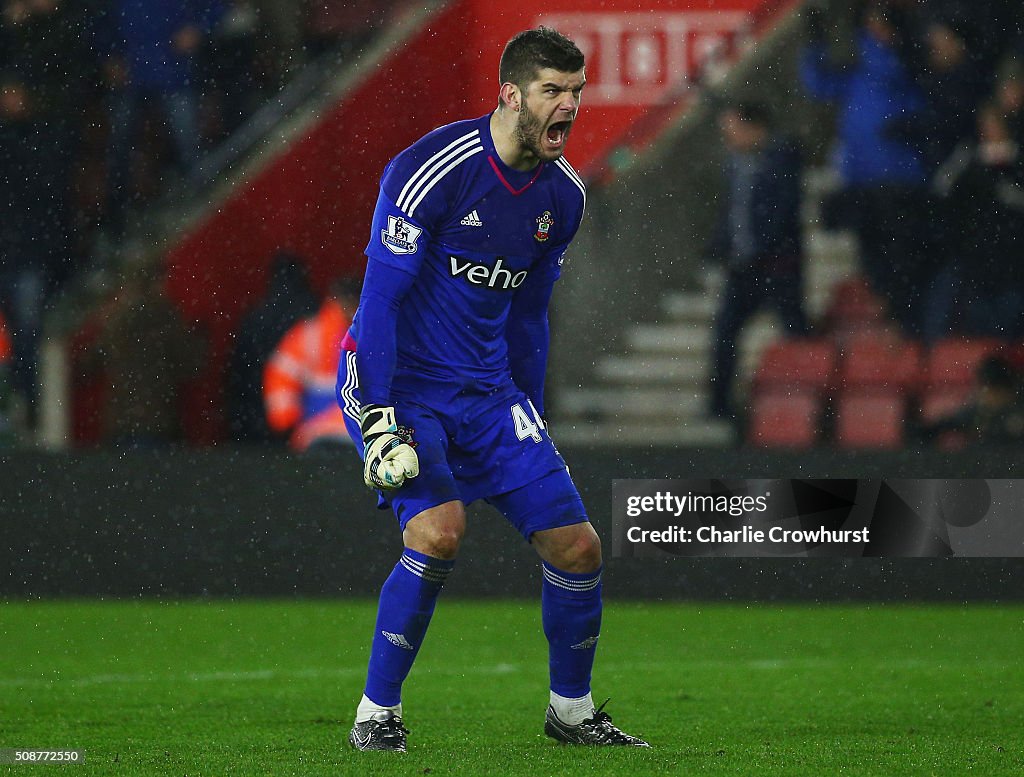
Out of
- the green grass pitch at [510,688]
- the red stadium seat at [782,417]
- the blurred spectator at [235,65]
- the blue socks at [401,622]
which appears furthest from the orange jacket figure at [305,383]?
the blue socks at [401,622]

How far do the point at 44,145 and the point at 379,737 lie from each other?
26.3 ft

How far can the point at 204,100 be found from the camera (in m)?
13.2

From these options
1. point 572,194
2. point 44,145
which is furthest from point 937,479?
point 44,145

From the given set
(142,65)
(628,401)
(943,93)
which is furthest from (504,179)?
(142,65)

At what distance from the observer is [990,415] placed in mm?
10133

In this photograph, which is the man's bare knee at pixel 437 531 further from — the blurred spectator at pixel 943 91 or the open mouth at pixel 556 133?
the blurred spectator at pixel 943 91

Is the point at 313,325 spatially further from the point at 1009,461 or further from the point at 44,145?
the point at 1009,461

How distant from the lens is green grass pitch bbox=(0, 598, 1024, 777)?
4.88 metres

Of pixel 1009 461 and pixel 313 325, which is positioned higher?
pixel 313 325

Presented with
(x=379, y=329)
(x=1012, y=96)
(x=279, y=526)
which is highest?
(x=1012, y=96)

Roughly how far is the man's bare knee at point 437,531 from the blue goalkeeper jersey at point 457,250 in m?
0.36

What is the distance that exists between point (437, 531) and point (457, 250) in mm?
817

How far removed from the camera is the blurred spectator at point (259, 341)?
436 inches

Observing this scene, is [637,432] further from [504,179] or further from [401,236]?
[401,236]
